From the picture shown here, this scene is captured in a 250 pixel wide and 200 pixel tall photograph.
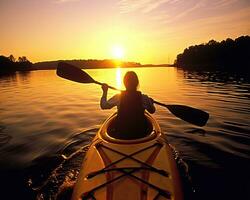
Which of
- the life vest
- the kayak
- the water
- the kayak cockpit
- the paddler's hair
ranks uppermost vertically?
the paddler's hair

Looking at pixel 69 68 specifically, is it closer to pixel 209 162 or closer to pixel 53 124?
pixel 53 124

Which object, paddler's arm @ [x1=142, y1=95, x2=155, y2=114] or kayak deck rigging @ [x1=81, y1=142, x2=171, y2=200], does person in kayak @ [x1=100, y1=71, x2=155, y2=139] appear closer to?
kayak deck rigging @ [x1=81, y1=142, x2=171, y2=200]

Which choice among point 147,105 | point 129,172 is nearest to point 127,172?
point 129,172

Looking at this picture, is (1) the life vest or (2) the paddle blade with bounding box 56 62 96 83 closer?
(1) the life vest

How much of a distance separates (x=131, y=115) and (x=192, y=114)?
9.21 feet

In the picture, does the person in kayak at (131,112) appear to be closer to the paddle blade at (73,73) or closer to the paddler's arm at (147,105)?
the paddler's arm at (147,105)

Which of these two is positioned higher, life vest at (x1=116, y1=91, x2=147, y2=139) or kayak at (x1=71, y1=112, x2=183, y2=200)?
life vest at (x1=116, y1=91, x2=147, y2=139)

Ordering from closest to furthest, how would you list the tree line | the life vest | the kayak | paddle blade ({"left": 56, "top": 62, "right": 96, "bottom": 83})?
the kayak
the life vest
paddle blade ({"left": 56, "top": 62, "right": 96, "bottom": 83})
the tree line

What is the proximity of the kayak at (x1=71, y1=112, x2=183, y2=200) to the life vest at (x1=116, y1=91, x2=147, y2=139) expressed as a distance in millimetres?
349

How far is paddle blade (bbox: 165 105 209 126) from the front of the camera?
7152 millimetres

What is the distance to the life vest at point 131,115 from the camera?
5.21m

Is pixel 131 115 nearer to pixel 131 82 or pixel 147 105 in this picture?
pixel 131 82

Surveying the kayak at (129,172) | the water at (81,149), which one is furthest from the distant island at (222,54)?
the kayak at (129,172)

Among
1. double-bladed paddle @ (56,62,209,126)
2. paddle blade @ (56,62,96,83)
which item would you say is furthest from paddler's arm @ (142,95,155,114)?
paddle blade @ (56,62,96,83)
